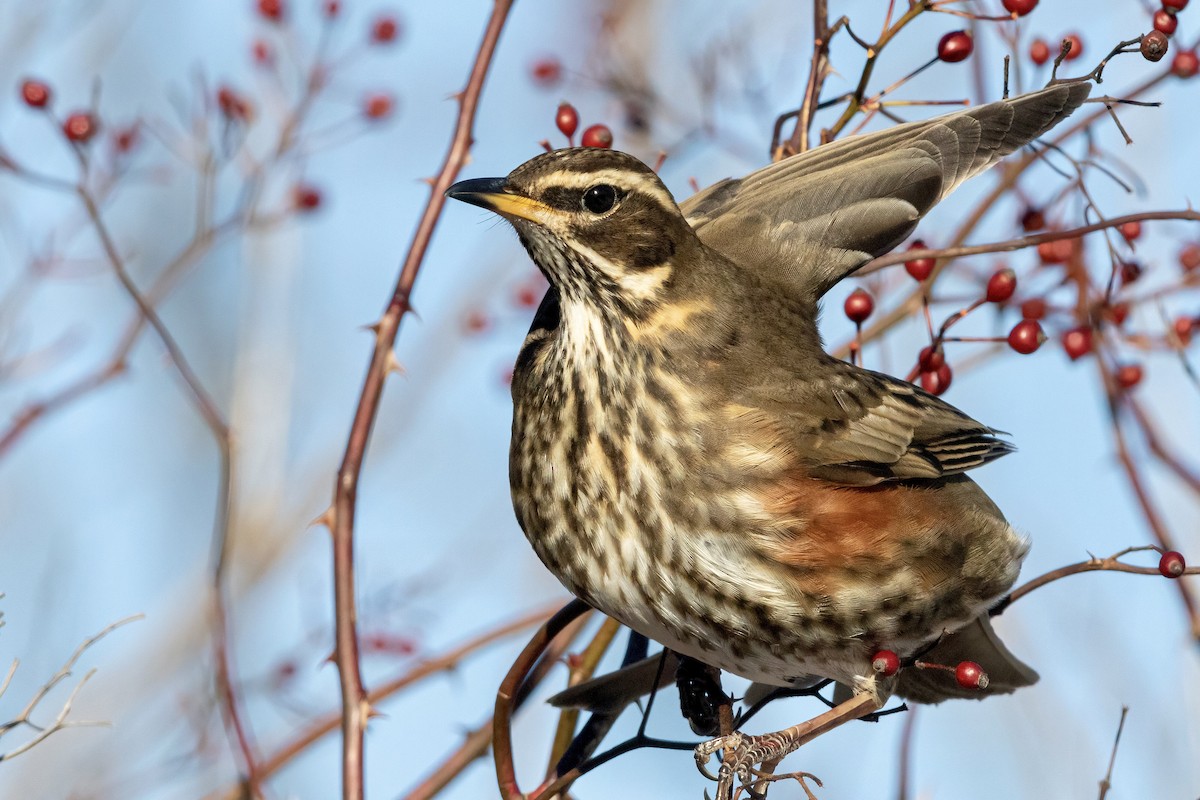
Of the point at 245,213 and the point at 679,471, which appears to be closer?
the point at 679,471

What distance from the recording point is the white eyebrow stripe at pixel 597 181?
11.8ft

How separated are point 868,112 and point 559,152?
0.82m

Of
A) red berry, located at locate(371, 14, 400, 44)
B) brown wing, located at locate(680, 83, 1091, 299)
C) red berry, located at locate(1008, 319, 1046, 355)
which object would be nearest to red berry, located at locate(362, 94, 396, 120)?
red berry, located at locate(371, 14, 400, 44)

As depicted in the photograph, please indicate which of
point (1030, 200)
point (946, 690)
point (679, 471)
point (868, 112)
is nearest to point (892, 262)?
point (868, 112)

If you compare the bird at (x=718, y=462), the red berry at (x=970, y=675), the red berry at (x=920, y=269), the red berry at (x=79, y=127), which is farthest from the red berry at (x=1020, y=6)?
the red berry at (x=79, y=127)

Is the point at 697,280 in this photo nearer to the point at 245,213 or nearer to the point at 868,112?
the point at 868,112

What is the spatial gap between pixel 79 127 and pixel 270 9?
0.96 m

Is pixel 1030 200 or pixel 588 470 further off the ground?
pixel 1030 200

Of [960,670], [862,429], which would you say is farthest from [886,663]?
[862,429]

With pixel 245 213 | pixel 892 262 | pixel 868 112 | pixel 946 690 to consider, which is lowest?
pixel 946 690

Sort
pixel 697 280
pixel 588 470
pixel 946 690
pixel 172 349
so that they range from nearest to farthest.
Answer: pixel 172 349 < pixel 588 470 < pixel 697 280 < pixel 946 690

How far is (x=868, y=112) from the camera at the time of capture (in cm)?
379

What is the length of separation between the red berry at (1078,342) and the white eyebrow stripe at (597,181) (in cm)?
140

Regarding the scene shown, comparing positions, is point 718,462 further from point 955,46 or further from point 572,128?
point 955,46
